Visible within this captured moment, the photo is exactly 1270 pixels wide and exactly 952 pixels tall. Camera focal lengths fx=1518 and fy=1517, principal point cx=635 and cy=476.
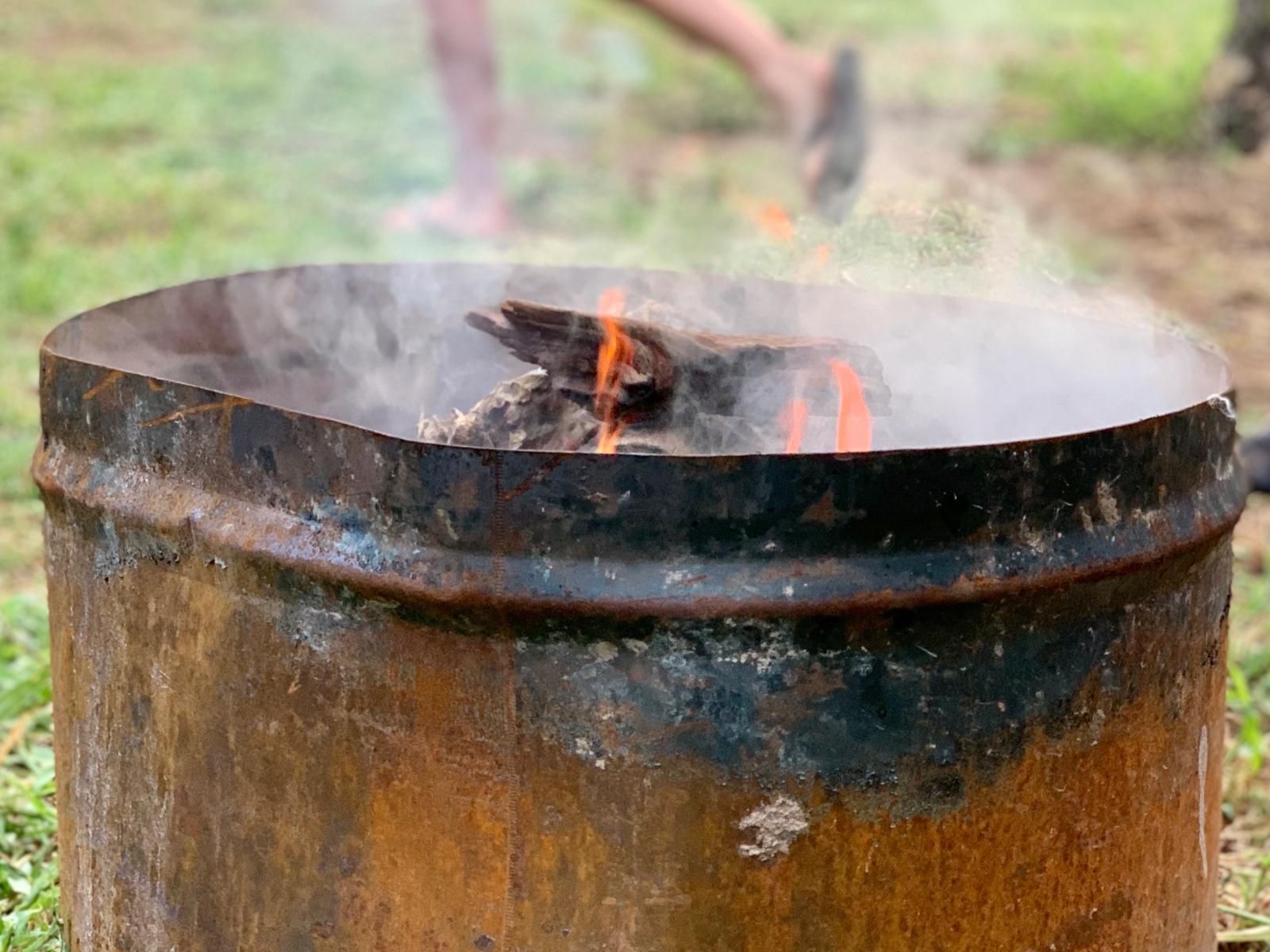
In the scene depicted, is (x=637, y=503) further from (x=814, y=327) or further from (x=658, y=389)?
(x=814, y=327)

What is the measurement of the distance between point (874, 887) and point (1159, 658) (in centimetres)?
43

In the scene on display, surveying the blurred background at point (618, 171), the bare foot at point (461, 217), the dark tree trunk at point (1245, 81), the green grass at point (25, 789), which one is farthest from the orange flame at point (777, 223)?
the dark tree trunk at point (1245, 81)

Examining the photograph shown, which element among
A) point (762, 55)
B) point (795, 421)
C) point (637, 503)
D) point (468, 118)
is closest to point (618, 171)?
point (468, 118)

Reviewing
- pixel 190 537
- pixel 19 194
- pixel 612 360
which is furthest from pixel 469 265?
pixel 19 194

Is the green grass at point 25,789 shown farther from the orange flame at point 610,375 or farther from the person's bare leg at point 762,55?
the person's bare leg at point 762,55

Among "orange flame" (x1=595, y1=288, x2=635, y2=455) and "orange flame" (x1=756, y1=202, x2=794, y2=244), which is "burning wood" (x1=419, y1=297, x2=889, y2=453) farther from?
"orange flame" (x1=756, y1=202, x2=794, y2=244)

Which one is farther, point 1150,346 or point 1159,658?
point 1150,346

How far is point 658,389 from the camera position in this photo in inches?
72.8

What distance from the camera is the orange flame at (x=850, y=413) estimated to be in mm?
1832

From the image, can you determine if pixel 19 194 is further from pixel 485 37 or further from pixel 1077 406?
pixel 1077 406

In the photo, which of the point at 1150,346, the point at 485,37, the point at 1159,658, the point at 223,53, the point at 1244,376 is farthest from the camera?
the point at 223,53

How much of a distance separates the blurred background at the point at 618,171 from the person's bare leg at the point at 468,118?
0.19m

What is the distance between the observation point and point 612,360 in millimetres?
1813

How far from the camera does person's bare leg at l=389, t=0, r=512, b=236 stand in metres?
6.66
